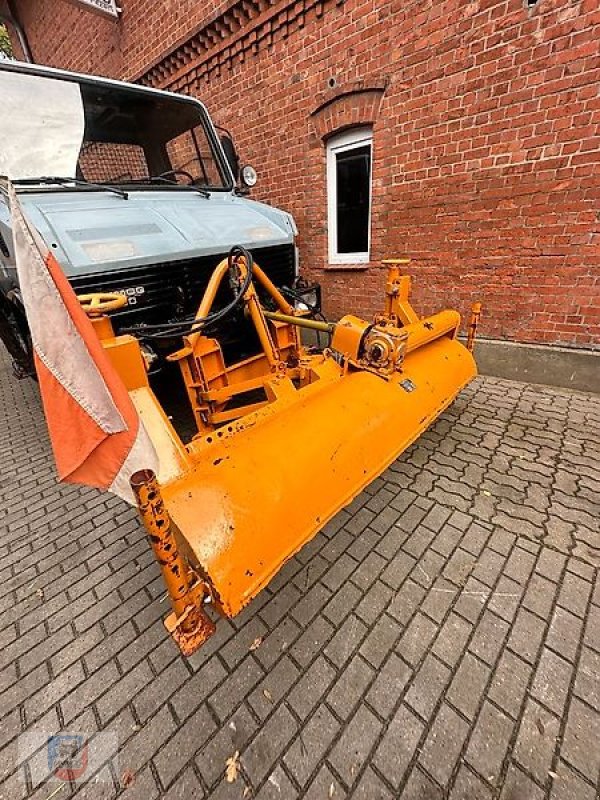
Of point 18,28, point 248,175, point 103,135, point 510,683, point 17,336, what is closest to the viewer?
point 510,683

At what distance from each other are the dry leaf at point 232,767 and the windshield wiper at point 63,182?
3.71 m

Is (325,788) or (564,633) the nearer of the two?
(325,788)

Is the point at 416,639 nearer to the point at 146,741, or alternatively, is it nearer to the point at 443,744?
the point at 443,744

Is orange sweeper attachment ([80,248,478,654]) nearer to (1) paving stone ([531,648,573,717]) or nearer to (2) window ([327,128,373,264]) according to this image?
(1) paving stone ([531,648,573,717])

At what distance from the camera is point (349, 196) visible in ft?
16.3

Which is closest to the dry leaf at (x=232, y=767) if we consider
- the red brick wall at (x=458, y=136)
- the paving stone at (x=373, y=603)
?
the paving stone at (x=373, y=603)

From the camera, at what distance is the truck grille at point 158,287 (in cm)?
245

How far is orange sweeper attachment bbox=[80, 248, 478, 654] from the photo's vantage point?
1331mm

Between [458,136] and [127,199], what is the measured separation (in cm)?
333

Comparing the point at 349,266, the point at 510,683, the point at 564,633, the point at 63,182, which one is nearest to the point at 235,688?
the point at 510,683

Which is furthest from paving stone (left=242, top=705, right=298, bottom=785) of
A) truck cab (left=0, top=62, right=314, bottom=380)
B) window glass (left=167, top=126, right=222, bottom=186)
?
window glass (left=167, top=126, right=222, bottom=186)

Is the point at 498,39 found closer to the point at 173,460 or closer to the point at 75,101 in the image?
the point at 75,101

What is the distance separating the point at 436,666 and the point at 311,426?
1.20 m

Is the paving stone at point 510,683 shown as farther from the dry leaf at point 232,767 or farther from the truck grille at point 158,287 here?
the truck grille at point 158,287
